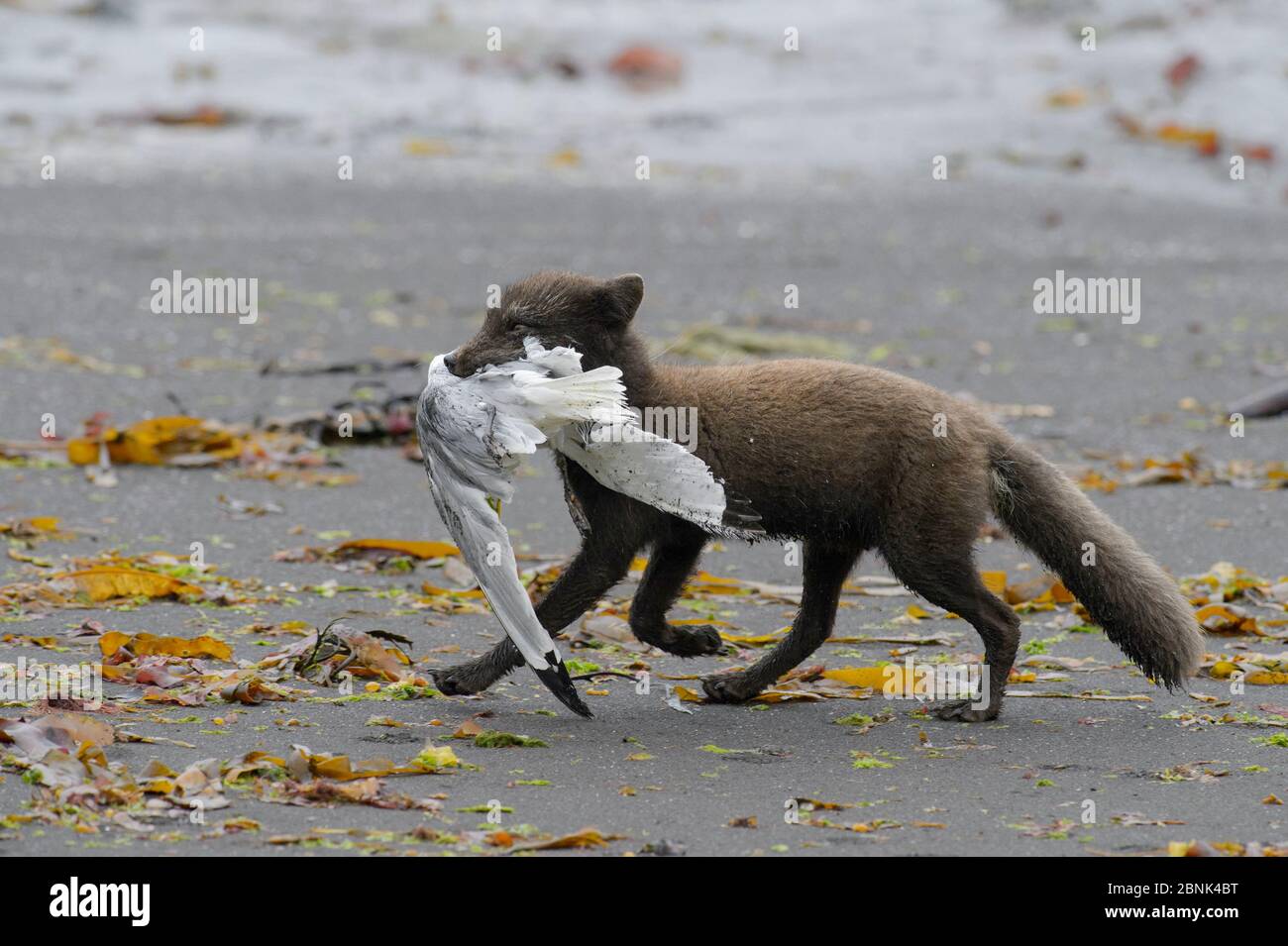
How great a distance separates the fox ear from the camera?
257 inches

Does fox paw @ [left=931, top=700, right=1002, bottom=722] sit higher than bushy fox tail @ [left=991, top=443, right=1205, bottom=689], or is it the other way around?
bushy fox tail @ [left=991, top=443, right=1205, bottom=689]

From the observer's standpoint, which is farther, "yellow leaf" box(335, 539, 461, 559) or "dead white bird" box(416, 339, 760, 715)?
"yellow leaf" box(335, 539, 461, 559)

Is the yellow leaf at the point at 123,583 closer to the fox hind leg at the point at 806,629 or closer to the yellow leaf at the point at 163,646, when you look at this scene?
the yellow leaf at the point at 163,646

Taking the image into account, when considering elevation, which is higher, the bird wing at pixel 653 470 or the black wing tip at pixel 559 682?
the bird wing at pixel 653 470

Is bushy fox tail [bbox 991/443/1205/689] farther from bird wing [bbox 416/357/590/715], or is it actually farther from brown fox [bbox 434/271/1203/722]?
bird wing [bbox 416/357/590/715]

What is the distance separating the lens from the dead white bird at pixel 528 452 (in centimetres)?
598

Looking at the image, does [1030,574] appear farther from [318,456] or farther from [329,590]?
[318,456]

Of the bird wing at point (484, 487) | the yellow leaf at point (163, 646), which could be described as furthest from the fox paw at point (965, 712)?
the yellow leaf at point (163, 646)

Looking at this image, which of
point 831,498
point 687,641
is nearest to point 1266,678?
point 831,498

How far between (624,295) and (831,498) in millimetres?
1073

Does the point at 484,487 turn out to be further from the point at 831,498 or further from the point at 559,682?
the point at 831,498

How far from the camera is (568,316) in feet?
21.5

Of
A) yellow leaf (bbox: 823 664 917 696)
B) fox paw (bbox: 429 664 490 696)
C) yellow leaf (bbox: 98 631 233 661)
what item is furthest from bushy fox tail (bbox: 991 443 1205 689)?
yellow leaf (bbox: 98 631 233 661)

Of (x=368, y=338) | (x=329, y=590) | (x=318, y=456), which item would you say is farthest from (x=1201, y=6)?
(x=329, y=590)
